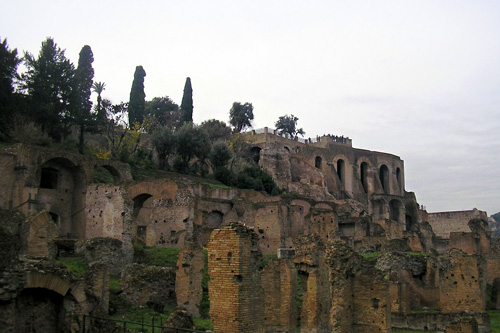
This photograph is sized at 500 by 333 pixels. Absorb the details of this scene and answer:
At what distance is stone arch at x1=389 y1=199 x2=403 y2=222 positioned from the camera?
206ft

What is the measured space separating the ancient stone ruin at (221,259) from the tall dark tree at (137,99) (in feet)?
51.1

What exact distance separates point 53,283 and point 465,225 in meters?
50.3

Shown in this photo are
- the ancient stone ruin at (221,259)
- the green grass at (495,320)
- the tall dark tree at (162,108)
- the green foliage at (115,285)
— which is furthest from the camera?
the tall dark tree at (162,108)

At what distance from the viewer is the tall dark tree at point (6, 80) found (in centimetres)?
3728

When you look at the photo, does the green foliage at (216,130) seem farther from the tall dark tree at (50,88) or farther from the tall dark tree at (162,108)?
the tall dark tree at (50,88)

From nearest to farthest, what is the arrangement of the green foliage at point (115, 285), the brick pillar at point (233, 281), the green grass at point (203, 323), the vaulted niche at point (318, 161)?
the brick pillar at point (233, 281) < the green grass at point (203, 323) < the green foliage at point (115, 285) < the vaulted niche at point (318, 161)

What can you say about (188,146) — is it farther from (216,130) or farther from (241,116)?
(241,116)

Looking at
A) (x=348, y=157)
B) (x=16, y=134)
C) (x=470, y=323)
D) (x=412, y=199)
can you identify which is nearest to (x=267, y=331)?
(x=470, y=323)

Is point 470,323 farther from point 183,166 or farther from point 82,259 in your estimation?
point 183,166

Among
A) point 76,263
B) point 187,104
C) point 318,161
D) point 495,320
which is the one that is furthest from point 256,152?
point 76,263

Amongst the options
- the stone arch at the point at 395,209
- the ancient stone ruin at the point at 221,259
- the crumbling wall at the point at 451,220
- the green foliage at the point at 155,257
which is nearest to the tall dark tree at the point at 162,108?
the ancient stone ruin at the point at 221,259

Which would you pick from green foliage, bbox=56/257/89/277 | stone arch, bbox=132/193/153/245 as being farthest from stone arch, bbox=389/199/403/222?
green foliage, bbox=56/257/89/277

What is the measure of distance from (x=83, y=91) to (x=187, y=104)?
15.9 m

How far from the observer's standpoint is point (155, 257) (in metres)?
26.5
